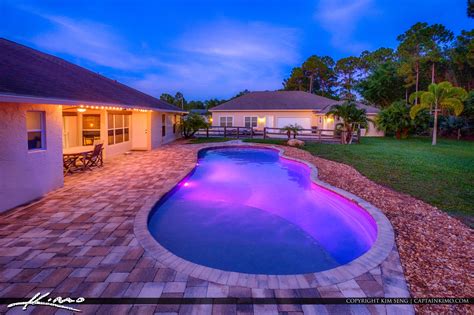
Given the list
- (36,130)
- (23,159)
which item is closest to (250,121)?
(36,130)

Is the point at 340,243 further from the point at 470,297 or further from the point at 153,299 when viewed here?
the point at 153,299

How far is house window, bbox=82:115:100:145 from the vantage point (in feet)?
41.2

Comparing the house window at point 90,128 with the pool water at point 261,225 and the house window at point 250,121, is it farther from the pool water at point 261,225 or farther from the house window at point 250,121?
the house window at point 250,121

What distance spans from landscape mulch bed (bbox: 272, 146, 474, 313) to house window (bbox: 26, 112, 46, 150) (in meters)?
8.43

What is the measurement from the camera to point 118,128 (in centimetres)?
1423

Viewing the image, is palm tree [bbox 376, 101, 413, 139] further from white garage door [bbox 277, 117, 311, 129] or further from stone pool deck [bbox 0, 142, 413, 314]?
stone pool deck [bbox 0, 142, 413, 314]

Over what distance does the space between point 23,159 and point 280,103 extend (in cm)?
2334

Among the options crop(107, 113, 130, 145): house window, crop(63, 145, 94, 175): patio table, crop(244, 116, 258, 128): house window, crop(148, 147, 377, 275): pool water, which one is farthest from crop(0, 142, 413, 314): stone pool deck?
crop(244, 116, 258, 128): house window

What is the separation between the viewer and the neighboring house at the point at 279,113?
25.6 meters

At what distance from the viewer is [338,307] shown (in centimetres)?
301

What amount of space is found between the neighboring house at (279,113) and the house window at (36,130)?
2076 centimetres

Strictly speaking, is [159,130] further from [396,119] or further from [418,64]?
[418,64]

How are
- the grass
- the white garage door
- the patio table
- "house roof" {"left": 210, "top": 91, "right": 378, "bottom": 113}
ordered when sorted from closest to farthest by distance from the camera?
the grass, the patio table, the white garage door, "house roof" {"left": 210, "top": 91, "right": 378, "bottom": 113}
